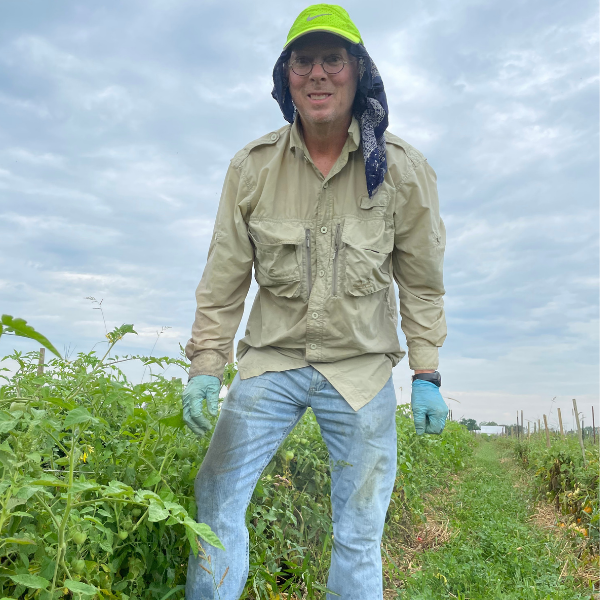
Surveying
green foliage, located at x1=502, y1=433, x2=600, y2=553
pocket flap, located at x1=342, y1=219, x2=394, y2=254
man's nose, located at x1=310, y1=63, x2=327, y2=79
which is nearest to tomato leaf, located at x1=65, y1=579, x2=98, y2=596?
pocket flap, located at x1=342, y1=219, x2=394, y2=254

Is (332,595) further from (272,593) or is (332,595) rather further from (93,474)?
(93,474)

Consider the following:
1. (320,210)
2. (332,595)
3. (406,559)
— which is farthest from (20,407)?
(406,559)

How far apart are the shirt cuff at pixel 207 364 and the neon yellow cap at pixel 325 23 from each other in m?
1.48

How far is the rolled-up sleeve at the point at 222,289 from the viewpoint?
8.94 ft

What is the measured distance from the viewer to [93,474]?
2.23 metres

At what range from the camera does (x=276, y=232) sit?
2.69m

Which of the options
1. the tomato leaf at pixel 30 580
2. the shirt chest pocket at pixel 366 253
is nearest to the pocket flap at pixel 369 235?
the shirt chest pocket at pixel 366 253

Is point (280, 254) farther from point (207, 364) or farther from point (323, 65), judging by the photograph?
point (323, 65)


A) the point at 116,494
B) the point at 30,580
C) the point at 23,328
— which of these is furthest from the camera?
the point at 116,494

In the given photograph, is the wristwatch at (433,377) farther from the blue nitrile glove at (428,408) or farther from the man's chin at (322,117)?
the man's chin at (322,117)

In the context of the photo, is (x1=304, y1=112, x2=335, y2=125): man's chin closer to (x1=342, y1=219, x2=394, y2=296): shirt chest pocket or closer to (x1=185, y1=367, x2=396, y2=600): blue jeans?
(x1=342, y1=219, x2=394, y2=296): shirt chest pocket

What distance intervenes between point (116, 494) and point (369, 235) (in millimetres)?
1633

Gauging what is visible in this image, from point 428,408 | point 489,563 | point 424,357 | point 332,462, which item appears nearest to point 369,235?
point 424,357

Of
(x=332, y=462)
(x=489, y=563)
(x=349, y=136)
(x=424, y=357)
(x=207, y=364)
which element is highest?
(x=349, y=136)
